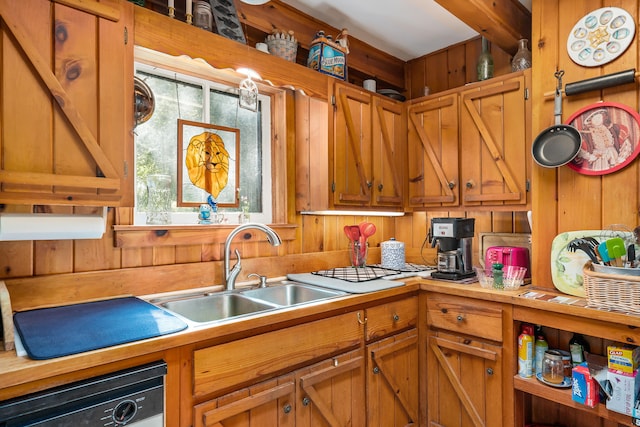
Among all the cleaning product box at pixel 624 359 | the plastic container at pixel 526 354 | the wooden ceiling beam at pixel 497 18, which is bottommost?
the plastic container at pixel 526 354

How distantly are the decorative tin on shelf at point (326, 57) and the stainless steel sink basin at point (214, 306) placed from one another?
1353 millimetres

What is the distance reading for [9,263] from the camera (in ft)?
4.49

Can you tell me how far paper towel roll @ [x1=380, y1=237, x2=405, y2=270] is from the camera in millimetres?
2482

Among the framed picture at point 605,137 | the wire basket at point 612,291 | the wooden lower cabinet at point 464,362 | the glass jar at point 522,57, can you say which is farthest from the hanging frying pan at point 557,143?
the wooden lower cabinet at point 464,362

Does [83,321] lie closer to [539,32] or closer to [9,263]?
[9,263]

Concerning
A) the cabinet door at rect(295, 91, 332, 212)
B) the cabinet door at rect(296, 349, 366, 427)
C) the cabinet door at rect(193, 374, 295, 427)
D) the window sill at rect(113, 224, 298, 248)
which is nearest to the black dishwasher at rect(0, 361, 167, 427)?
the cabinet door at rect(193, 374, 295, 427)

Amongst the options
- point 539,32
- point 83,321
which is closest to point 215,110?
point 83,321

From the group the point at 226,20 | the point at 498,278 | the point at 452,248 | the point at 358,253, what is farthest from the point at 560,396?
the point at 226,20

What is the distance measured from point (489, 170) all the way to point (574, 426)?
4.56 feet

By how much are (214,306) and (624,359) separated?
1.69m

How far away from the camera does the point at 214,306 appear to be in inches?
69.5

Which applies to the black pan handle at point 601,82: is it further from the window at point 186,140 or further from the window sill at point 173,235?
the window sill at point 173,235

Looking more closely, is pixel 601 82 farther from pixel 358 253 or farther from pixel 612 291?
pixel 358 253

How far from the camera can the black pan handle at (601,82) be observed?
163 cm
